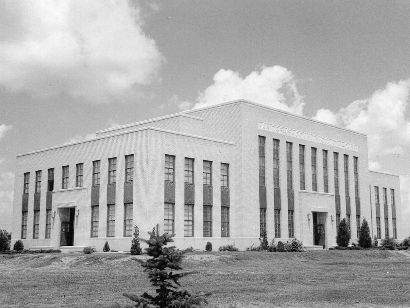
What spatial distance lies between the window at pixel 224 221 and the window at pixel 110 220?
9.12m

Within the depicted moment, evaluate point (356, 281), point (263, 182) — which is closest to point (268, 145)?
point (263, 182)

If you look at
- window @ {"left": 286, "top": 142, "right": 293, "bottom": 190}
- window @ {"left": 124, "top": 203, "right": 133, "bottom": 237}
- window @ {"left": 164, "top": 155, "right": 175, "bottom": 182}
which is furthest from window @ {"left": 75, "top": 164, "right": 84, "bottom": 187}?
window @ {"left": 286, "top": 142, "right": 293, "bottom": 190}

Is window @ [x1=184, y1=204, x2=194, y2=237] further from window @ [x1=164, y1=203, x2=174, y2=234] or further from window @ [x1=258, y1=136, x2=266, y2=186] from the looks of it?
window @ [x1=258, y1=136, x2=266, y2=186]

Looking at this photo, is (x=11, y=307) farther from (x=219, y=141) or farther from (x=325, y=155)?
(x=325, y=155)

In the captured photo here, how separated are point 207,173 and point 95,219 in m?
9.75

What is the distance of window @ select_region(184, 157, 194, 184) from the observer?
44.4 meters

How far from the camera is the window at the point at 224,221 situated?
46594 millimetres

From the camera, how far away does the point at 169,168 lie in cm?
4312

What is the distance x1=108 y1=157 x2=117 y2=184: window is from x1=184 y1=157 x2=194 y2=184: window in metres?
5.53

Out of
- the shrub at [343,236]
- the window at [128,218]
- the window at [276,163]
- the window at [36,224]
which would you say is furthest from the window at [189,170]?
the shrub at [343,236]

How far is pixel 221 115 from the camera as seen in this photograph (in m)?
50.2

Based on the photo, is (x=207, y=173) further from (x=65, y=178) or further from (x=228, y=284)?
(x=228, y=284)

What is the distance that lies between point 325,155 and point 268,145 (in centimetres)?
992

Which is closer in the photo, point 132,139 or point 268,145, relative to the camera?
point 132,139
